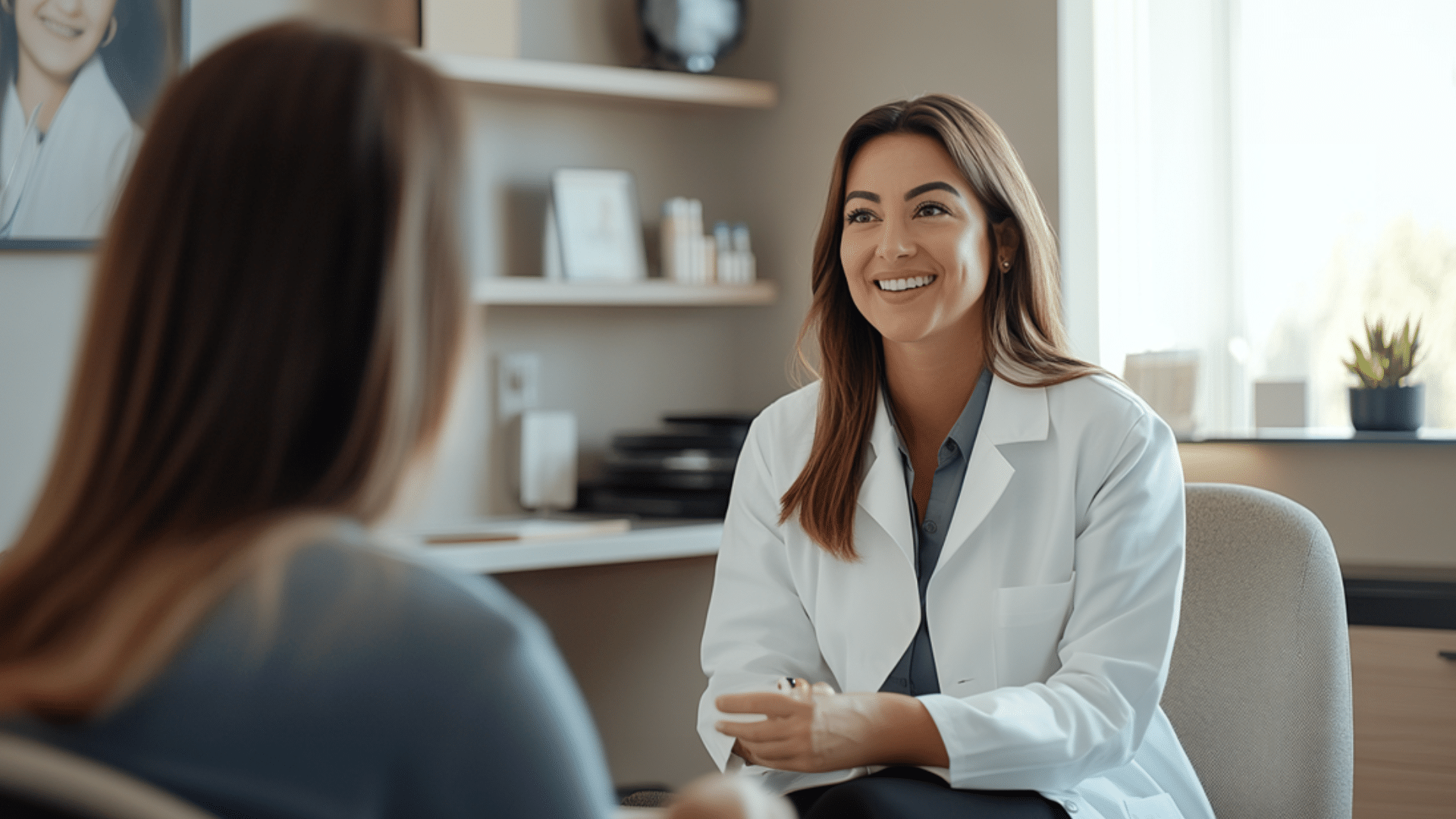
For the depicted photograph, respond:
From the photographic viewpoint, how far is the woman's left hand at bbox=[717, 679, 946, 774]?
1.27 meters

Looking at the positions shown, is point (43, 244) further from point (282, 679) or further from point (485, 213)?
point (282, 679)

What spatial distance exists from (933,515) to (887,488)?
0.21ft

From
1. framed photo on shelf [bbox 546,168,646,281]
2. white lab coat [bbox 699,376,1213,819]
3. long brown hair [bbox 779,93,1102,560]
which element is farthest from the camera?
framed photo on shelf [bbox 546,168,646,281]

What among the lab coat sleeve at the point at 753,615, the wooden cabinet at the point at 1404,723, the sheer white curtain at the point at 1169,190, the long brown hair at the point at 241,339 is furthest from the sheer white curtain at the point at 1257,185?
the long brown hair at the point at 241,339

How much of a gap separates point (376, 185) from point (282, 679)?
0.79ft

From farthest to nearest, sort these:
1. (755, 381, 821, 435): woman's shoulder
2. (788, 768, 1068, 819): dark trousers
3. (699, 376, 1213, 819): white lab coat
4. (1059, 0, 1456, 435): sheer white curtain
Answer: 1. (1059, 0, 1456, 435): sheer white curtain
2. (755, 381, 821, 435): woman's shoulder
3. (699, 376, 1213, 819): white lab coat
4. (788, 768, 1068, 819): dark trousers

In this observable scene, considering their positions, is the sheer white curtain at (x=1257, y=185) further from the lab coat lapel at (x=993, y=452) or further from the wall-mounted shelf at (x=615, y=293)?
the lab coat lapel at (x=993, y=452)

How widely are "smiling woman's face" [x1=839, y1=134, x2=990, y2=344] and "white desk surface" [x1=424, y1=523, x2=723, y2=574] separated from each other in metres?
0.84

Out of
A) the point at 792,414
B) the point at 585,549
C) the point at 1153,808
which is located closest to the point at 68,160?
the point at 585,549

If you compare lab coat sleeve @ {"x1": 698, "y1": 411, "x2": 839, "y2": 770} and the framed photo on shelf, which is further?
the framed photo on shelf

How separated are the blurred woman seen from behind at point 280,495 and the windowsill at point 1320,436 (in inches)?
74.4

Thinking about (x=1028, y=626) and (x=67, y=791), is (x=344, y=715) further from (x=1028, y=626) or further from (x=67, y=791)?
(x=1028, y=626)

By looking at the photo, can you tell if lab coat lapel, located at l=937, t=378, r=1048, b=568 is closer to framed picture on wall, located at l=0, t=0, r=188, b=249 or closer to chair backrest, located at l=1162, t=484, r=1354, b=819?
chair backrest, located at l=1162, t=484, r=1354, b=819

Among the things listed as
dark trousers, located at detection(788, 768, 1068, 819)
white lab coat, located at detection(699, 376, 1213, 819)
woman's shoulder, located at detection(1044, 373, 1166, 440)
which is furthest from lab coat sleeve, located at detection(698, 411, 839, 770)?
woman's shoulder, located at detection(1044, 373, 1166, 440)
